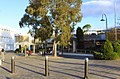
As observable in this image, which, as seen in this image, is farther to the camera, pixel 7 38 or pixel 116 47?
pixel 7 38

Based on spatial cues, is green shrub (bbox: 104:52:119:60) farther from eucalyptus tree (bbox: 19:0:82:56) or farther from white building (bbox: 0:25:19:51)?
white building (bbox: 0:25:19:51)

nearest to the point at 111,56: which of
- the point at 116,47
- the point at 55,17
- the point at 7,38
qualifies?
the point at 116,47

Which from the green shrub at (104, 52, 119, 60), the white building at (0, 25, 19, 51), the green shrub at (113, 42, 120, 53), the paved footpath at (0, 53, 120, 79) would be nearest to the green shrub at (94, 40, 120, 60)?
the green shrub at (104, 52, 119, 60)

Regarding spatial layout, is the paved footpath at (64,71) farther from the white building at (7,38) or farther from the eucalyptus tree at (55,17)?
the white building at (7,38)

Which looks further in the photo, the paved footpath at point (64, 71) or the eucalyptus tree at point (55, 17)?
the eucalyptus tree at point (55, 17)

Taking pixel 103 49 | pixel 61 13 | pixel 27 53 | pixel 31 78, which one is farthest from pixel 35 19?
pixel 31 78

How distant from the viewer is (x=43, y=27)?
4431 centimetres

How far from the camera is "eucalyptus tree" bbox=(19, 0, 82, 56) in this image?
42756mm

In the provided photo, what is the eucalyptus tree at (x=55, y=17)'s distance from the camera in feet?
140

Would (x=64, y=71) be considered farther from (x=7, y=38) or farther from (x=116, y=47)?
(x=7, y=38)

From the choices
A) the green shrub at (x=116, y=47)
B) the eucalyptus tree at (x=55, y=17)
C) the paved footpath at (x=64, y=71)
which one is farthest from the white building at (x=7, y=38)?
the paved footpath at (x=64, y=71)

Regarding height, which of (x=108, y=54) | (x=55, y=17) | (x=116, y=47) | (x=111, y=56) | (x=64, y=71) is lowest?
(x=64, y=71)

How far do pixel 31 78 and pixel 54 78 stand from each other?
131 cm

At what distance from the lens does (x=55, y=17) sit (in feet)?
141
